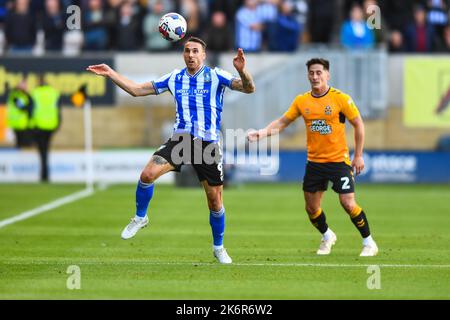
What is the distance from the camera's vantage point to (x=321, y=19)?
29688 mm

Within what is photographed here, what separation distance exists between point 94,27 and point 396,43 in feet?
26.1

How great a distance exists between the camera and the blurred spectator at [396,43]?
97.3 feet

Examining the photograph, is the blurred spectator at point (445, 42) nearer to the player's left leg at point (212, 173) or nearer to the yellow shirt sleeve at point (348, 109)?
the yellow shirt sleeve at point (348, 109)

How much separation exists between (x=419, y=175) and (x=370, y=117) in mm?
2240

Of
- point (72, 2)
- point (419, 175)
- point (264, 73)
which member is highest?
point (72, 2)

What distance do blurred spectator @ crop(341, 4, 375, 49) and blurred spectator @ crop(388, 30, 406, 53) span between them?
82 centimetres

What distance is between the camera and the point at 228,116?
29203 millimetres

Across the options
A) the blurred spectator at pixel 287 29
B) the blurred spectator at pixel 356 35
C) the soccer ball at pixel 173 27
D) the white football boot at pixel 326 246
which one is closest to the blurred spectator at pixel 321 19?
the blurred spectator at pixel 287 29

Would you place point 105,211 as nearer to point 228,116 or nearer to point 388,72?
point 228,116

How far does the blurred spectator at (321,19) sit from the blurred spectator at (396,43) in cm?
163

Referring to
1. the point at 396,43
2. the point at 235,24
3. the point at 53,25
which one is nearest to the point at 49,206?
the point at 53,25

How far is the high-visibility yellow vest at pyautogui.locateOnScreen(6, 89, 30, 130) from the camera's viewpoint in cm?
2817
